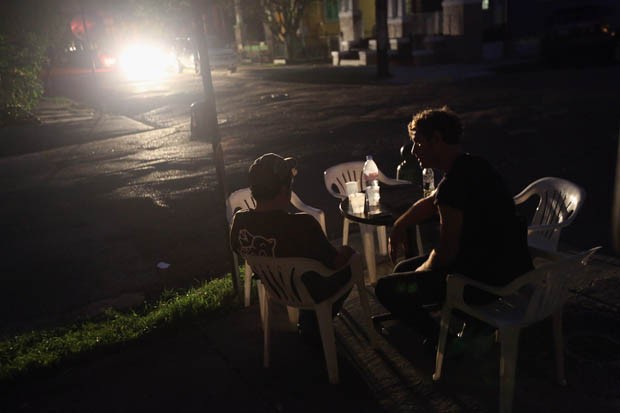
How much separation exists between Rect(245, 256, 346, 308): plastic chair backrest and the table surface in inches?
33.2

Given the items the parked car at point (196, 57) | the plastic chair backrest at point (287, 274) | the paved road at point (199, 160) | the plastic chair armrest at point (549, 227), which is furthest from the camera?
the parked car at point (196, 57)

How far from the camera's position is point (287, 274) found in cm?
311

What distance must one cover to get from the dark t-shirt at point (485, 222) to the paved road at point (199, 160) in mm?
2680

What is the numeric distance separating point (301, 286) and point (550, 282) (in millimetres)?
1299

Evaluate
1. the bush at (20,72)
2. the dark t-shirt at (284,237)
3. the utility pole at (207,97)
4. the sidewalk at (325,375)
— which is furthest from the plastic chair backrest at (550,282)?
the bush at (20,72)

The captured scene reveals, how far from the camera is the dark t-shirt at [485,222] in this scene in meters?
2.86

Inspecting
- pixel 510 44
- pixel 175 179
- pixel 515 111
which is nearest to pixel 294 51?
pixel 510 44

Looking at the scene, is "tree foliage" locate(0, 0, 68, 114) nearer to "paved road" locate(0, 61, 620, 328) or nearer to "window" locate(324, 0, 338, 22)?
"paved road" locate(0, 61, 620, 328)

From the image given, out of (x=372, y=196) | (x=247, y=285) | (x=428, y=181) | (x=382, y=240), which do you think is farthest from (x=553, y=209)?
(x=247, y=285)

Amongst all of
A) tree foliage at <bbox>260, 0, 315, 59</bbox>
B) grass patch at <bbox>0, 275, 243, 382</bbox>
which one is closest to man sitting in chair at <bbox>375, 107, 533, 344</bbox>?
grass patch at <bbox>0, 275, 243, 382</bbox>

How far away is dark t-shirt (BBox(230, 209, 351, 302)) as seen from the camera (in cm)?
309

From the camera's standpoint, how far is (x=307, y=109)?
53.7 feet

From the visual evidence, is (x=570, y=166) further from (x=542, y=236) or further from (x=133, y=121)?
(x=133, y=121)

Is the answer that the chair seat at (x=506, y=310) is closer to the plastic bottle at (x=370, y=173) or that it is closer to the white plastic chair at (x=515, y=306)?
the white plastic chair at (x=515, y=306)
